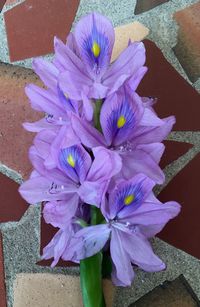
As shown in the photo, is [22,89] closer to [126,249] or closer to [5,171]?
[5,171]

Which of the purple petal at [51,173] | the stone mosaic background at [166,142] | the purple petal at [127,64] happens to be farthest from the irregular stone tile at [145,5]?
the purple petal at [51,173]

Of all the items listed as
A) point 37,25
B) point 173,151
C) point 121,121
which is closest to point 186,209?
point 173,151

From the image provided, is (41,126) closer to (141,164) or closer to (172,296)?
(141,164)

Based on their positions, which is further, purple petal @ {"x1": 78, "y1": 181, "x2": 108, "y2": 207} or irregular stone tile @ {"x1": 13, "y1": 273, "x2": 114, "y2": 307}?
irregular stone tile @ {"x1": 13, "y1": 273, "x2": 114, "y2": 307}

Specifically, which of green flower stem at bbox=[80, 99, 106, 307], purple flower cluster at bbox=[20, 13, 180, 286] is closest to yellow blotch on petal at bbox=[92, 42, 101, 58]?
purple flower cluster at bbox=[20, 13, 180, 286]

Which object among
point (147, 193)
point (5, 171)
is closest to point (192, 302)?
point (147, 193)

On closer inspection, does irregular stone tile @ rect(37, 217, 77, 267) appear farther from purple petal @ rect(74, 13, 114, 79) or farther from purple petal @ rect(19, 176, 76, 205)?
purple petal @ rect(74, 13, 114, 79)
